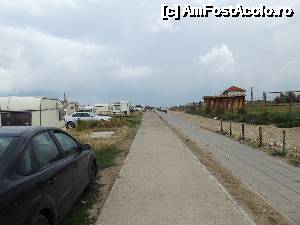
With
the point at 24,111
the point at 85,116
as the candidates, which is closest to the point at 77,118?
the point at 85,116

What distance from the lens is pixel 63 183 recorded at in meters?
6.31

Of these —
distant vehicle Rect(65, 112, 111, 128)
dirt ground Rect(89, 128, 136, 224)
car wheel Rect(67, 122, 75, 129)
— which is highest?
distant vehicle Rect(65, 112, 111, 128)

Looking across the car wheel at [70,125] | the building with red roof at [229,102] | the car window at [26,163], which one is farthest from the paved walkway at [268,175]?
the building with red roof at [229,102]

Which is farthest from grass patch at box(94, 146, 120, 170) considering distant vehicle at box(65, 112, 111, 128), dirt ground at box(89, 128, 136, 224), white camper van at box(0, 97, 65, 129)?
distant vehicle at box(65, 112, 111, 128)

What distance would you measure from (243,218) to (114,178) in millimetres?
4512

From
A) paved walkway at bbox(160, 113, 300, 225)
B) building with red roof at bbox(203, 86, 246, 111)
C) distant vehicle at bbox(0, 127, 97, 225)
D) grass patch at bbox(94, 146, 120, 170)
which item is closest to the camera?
distant vehicle at bbox(0, 127, 97, 225)

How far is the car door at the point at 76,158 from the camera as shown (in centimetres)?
719

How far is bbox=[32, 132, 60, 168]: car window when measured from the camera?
578 cm

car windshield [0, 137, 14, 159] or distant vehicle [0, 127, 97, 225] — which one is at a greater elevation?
car windshield [0, 137, 14, 159]

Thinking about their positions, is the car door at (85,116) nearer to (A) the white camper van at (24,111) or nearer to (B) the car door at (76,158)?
(A) the white camper van at (24,111)

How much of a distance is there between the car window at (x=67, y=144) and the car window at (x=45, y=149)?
0.44m

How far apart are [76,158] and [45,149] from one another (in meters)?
1.34

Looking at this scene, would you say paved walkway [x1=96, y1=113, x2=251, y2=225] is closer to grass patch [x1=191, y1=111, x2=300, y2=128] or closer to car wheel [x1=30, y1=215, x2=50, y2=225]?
car wheel [x1=30, y1=215, x2=50, y2=225]

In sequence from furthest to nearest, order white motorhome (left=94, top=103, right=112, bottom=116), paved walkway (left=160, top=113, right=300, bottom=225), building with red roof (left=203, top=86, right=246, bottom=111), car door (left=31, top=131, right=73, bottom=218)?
white motorhome (left=94, top=103, right=112, bottom=116), building with red roof (left=203, top=86, right=246, bottom=111), paved walkway (left=160, top=113, right=300, bottom=225), car door (left=31, top=131, right=73, bottom=218)
